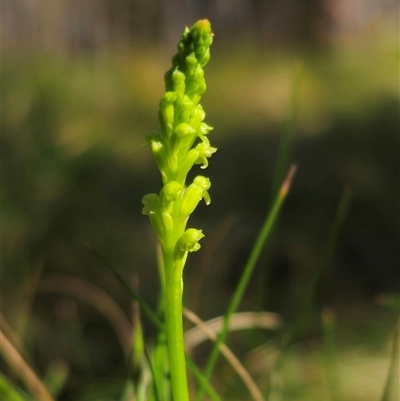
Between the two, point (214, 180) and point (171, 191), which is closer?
point (171, 191)

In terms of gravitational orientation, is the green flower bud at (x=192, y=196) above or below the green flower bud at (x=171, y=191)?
below

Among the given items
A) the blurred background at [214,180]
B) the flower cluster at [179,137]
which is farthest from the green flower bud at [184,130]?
the blurred background at [214,180]

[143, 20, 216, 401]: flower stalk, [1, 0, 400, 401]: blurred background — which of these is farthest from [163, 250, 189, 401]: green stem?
[1, 0, 400, 401]: blurred background

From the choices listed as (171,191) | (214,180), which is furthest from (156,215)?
(214,180)

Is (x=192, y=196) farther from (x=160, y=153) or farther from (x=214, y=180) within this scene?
(x=214, y=180)

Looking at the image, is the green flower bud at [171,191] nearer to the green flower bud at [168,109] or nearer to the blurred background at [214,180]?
the green flower bud at [168,109]

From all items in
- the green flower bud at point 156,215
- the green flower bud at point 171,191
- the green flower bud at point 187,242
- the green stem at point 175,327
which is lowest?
the green stem at point 175,327

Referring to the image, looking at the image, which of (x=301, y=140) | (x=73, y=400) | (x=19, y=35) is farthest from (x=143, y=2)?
(x=73, y=400)
